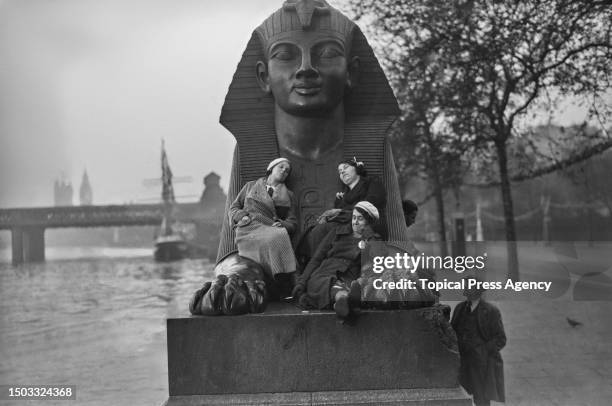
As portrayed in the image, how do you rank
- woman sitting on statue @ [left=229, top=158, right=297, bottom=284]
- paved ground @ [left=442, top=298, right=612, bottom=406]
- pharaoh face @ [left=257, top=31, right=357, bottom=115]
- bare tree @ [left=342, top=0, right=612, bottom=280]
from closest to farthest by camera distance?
1. woman sitting on statue @ [left=229, top=158, right=297, bottom=284]
2. pharaoh face @ [left=257, top=31, right=357, bottom=115]
3. paved ground @ [left=442, top=298, right=612, bottom=406]
4. bare tree @ [left=342, top=0, right=612, bottom=280]

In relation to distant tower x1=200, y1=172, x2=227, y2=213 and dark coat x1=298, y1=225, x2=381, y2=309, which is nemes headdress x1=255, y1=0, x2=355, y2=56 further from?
distant tower x1=200, y1=172, x2=227, y2=213

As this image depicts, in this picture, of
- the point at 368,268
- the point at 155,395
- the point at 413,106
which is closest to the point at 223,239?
the point at 368,268

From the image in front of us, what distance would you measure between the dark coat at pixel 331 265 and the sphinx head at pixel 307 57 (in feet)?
3.56

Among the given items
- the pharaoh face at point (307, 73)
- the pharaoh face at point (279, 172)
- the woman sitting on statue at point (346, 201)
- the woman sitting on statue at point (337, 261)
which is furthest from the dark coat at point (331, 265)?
the pharaoh face at point (307, 73)

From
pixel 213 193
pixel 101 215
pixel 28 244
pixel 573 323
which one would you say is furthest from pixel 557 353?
pixel 101 215

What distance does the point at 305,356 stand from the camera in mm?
3982

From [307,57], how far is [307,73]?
0.41ft

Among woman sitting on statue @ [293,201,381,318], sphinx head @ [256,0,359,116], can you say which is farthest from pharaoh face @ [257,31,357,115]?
woman sitting on statue @ [293,201,381,318]

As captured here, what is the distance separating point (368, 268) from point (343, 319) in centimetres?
40

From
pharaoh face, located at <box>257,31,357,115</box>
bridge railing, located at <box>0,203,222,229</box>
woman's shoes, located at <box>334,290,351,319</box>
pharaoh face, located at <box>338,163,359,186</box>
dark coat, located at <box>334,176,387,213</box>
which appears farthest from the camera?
bridge railing, located at <box>0,203,222,229</box>

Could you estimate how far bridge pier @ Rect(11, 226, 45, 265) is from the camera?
1884cm

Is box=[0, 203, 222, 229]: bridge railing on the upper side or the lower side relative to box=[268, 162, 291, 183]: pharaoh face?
upper

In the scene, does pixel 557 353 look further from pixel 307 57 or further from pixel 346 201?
pixel 307 57

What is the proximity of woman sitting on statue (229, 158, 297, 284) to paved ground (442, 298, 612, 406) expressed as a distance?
350 centimetres
